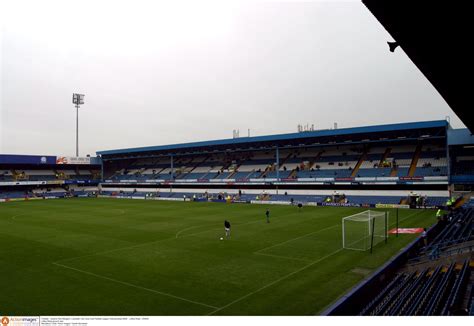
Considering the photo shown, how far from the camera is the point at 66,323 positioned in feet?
30.6

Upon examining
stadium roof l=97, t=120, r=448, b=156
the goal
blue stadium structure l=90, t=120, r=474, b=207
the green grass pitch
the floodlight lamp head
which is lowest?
the green grass pitch

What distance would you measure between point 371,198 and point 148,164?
175ft

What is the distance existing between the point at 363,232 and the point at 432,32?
2002 centimetres

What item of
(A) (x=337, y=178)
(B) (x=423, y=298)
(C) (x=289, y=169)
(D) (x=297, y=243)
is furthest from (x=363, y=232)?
(C) (x=289, y=169)

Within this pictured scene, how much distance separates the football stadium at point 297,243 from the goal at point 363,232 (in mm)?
125

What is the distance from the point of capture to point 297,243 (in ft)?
74.6

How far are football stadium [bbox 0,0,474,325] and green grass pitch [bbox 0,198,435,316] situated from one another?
0.08 metres

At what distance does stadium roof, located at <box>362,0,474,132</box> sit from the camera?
17.1 feet

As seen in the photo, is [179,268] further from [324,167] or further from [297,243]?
[324,167]

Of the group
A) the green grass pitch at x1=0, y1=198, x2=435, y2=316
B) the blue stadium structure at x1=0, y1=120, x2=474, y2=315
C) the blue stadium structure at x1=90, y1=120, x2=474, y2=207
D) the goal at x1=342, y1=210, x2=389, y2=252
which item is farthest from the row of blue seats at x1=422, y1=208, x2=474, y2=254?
the blue stadium structure at x1=90, y1=120, x2=474, y2=207

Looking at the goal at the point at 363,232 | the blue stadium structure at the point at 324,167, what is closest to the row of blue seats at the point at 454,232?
the goal at the point at 363,232

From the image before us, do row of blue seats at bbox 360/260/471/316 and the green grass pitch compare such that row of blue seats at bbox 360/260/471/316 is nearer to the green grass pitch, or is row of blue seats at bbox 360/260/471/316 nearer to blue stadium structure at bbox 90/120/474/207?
the green grass pitch

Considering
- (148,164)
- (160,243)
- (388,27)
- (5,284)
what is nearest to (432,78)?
(388,27)

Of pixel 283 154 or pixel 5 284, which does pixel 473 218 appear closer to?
pixel 5 284
